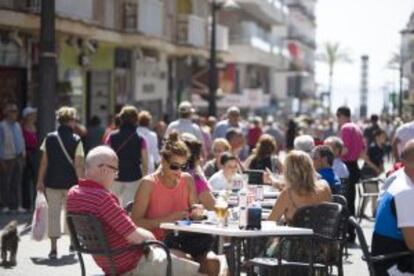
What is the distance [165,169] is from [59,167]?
171 inches

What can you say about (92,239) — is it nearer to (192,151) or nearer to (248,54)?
(192,151)

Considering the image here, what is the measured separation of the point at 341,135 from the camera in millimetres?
17875

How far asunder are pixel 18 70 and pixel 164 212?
52.8 feet

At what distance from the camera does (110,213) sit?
8.34m

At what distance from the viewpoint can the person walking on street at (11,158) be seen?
19.1 metres

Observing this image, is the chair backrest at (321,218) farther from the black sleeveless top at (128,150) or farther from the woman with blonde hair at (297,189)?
the black sleeveless top at (128,150)

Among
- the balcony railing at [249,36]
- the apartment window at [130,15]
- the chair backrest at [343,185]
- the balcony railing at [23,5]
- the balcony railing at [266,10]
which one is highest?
the balcony railing at [266,10]

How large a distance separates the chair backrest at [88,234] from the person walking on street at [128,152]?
242 inches

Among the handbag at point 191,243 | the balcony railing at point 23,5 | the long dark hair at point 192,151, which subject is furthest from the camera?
the balcony railing at point 23,5

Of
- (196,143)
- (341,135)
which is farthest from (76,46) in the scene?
(196,143)

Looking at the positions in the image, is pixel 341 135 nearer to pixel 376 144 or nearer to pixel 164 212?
pixel 376 144

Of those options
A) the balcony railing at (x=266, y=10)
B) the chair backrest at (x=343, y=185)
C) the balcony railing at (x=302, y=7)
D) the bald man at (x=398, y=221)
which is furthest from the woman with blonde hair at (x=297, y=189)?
the balcony railing at (x=302, y=7)

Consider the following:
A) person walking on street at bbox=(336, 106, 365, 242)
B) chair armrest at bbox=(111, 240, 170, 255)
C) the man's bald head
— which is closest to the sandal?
the man's bald head

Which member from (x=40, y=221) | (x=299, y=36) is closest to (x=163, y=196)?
(x=40, y=221)
